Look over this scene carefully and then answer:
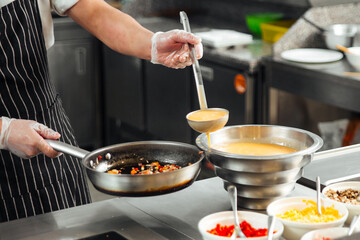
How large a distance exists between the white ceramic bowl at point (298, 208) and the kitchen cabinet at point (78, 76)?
12.0ft

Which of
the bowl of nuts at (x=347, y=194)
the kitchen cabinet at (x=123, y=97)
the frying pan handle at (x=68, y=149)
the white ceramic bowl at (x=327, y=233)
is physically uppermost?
the frying pan handle at (x=68, y=149)

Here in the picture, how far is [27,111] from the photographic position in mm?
2301

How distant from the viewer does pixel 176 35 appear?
214 cm

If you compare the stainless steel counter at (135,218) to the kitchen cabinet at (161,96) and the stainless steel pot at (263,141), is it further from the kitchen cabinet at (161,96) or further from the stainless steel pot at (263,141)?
the kitchen cabinet at (161,96)

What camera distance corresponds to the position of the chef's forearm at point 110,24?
2.39m

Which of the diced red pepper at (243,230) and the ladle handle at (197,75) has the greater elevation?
the ladle handle at (197,75)

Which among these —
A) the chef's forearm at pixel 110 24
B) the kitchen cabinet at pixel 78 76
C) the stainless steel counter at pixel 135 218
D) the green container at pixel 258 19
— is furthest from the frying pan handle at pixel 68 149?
the kitchen cabinet at pixel 78 76

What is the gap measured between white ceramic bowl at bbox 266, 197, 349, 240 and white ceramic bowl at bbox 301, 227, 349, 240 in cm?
5

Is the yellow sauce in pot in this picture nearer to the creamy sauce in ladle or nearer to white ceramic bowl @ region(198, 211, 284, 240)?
the creamy sauce in ladle

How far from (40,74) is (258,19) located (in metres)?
2.50

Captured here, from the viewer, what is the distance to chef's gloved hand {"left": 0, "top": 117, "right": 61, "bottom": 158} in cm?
180

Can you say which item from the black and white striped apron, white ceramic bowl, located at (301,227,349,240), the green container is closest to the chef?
the black and white striped apron

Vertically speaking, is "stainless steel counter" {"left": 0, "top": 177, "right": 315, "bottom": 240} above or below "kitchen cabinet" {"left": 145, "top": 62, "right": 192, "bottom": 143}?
above

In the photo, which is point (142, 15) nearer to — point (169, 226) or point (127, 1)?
point (127, 1)
